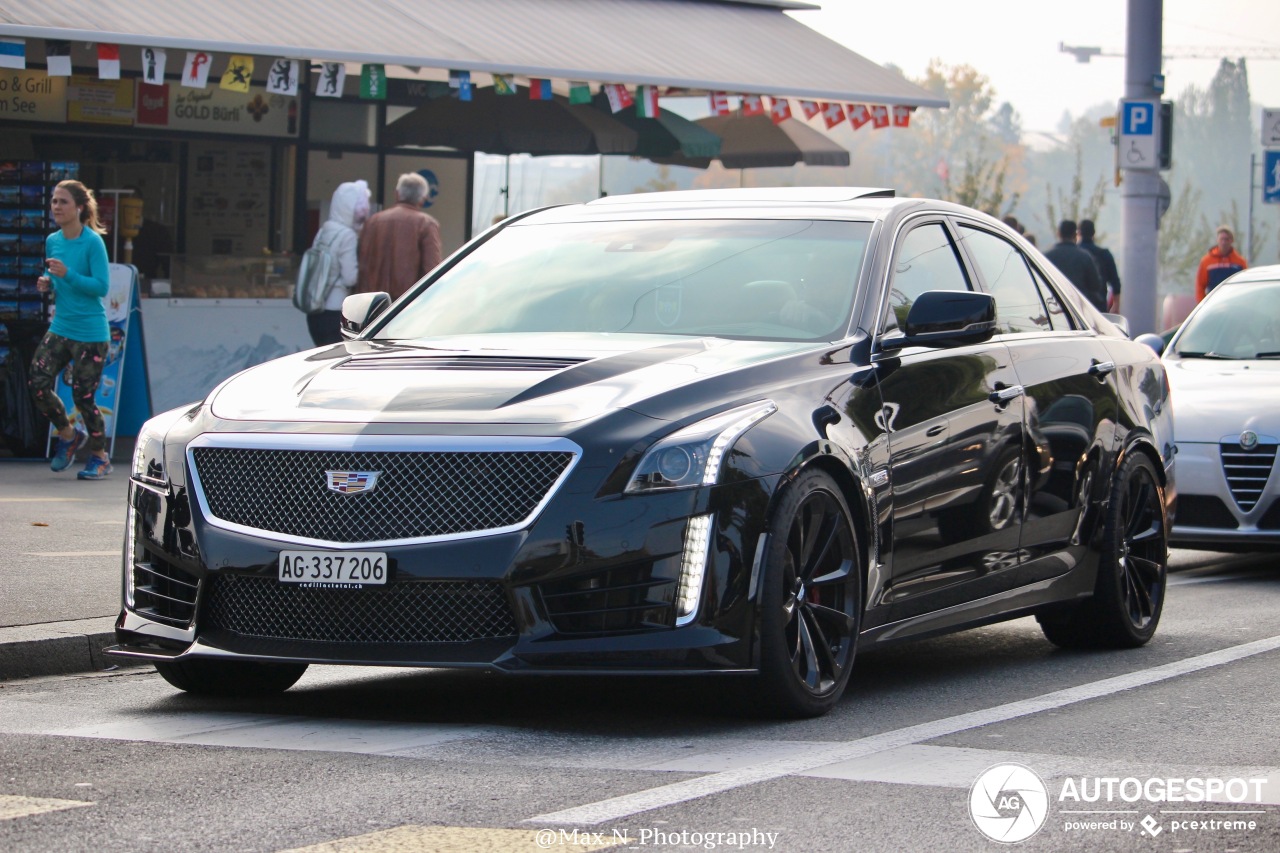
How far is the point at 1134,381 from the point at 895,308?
1930 mm

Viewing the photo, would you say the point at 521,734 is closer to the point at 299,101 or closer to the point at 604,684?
the point at 604,684

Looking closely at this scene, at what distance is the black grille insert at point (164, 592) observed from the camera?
6281 mm

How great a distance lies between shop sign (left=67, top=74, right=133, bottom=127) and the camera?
1780 cm

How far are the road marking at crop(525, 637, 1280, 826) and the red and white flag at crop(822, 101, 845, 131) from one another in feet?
42.1

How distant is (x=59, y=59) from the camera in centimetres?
1548

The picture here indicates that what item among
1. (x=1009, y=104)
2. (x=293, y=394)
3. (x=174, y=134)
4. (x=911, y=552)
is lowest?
(x=911, y=552)

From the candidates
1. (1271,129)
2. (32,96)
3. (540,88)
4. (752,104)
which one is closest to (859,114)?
(752,104)

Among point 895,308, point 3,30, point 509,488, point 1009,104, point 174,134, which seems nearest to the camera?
Result: point 509,488

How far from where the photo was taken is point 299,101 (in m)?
19.5

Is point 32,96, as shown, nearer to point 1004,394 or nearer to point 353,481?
point 1004,394

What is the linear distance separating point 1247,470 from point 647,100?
875 centimetres

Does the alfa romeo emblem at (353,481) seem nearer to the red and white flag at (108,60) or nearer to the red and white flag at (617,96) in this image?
the red and white flag at (108,60)

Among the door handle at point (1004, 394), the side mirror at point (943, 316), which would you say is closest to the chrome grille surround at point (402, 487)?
the side mirror at point (943, 316)


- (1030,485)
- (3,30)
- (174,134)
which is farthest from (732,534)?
(174,134)
